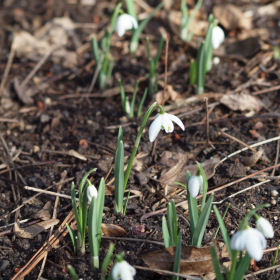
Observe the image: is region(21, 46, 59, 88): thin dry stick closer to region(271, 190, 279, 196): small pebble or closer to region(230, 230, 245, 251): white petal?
region(271, 190, 279, 196): small pebble

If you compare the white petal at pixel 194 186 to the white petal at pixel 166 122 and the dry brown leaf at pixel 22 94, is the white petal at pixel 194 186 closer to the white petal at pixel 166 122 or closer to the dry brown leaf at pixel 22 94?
the white petal at pixel 166 122

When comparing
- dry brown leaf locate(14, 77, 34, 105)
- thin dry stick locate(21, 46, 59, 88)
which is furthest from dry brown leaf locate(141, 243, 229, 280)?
thin dry stick locate(21, 46, 59, 88)

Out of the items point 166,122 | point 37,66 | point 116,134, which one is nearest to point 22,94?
point 37,66

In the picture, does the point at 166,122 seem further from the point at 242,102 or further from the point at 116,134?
the point at 242,102

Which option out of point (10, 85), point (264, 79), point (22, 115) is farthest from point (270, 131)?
point (10, 85)

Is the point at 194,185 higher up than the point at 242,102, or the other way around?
the point at 242,102

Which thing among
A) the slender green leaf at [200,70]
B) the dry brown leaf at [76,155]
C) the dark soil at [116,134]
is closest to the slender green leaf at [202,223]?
the dark soil at [116,134]
